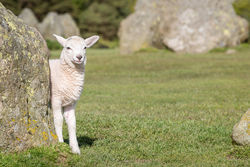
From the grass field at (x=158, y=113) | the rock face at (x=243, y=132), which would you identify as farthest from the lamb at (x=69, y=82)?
the rock face at (x=243, y=132)

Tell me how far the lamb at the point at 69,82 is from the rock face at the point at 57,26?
40.4m

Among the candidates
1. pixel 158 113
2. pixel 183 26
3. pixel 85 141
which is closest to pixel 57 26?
pixel 183 26

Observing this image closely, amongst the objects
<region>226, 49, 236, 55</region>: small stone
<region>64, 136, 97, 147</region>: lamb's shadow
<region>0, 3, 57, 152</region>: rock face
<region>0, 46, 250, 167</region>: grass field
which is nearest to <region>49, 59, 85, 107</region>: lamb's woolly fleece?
<region>0, 3, 57, 152</region>: rock face

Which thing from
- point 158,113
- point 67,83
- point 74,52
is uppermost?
point 74,52

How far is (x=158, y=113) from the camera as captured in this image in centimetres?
1276

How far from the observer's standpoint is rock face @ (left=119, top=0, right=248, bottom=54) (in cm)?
2897

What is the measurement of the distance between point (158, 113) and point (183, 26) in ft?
57.1

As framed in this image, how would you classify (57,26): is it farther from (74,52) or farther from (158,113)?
(74,52)

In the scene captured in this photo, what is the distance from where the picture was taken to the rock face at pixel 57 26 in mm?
49219

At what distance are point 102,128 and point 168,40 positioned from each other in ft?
65.2

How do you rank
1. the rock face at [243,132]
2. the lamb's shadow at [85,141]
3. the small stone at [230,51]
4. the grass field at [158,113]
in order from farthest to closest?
the small stone at [230,51] → the lamb's shadow at [85,141] → the rock face at [243,132] → the grass field at [158,113]

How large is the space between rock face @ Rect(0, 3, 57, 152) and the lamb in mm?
238

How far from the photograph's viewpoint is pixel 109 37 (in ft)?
247

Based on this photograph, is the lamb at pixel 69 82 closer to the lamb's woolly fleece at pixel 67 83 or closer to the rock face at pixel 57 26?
the lamb's woolly fleece at pixel 67 83
